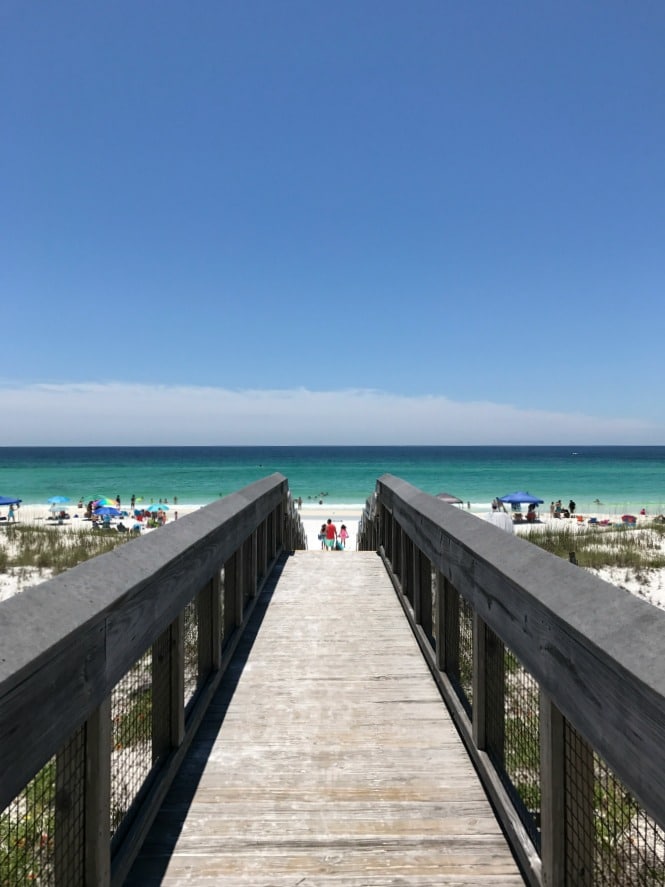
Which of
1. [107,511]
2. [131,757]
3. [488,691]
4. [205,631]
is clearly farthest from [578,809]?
[107,511]

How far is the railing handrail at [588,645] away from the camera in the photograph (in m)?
1.21

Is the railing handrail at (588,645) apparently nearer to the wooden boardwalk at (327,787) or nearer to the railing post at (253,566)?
the wooden boardwalk at (327,787)

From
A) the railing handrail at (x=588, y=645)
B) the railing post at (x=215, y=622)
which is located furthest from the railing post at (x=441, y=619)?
the railing post at (x=215, y=622)

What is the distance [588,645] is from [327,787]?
68.9 inches

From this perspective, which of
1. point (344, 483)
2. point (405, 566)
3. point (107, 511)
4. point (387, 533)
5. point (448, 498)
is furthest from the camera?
point (344, 483)

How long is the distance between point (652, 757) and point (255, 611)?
4349 millimetres

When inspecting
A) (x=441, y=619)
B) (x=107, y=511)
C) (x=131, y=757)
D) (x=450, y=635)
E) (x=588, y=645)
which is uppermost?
(x=588, y=645)

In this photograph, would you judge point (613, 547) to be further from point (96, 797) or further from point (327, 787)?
point (96, 797)

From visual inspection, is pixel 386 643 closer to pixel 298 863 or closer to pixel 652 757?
pixel 298 863

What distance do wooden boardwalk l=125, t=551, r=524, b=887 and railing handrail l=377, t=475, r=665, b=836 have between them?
86 cm

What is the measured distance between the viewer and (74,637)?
148 cm

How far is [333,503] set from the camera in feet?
166

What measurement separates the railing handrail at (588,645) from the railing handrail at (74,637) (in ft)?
4.33

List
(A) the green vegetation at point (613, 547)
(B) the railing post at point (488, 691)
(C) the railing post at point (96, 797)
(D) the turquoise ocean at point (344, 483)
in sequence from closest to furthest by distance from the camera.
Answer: (C) the railing post at point (96, 797), (B) the railing post at point (488, 691), (A) the green vegetation at point (613, 547), (D) the turquoise ocean at point (344, 483)
